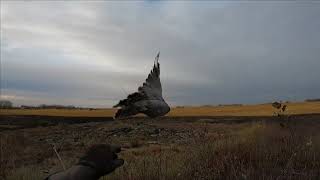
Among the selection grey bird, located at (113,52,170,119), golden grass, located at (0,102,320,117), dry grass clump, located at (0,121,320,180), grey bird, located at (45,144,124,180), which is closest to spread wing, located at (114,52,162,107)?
grey bird, located at (113,52,170,119)

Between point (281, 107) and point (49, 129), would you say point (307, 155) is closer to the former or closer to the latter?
point (281, 107)

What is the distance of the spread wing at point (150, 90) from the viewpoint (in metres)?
21.0

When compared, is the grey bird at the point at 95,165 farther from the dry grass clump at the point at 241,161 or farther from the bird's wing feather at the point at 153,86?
the bird's wing feather at the point at 153,86

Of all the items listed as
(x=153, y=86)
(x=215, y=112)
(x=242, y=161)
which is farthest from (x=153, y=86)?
(x=215, y=112)

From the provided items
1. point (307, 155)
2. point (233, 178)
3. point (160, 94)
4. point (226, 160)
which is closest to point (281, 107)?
point (307, 155)

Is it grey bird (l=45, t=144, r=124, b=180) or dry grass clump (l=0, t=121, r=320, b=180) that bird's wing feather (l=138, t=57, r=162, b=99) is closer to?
dry grass clump (l=0, t=121, r=320, b=180)

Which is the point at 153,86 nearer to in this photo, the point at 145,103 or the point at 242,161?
the point at 145,103

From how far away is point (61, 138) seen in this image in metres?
27.3

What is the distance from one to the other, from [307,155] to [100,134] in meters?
15.8

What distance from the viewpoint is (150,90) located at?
22.3 meters

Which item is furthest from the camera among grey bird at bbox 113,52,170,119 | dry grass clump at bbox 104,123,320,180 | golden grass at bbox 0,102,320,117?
golden grass at bbox 0,102,320,117

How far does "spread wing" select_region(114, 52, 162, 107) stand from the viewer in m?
21.0

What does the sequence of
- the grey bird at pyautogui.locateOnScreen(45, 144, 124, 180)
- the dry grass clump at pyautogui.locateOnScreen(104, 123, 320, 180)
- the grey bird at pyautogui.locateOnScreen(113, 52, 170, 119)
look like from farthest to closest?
the grey bird at pyautogui.locateOnScreen(113, 52, 170, 119) → the dry grass clump at pyautogui.locateOnScreen(104, 123, 320, 180) → the grey bird at pyautogui.locateOnScreen(45, 144, 124, 180)

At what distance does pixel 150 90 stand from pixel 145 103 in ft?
3.96
